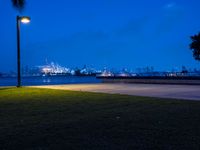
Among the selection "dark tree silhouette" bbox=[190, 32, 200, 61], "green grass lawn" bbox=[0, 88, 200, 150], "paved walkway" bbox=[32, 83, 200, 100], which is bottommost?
"green grass lawn" bbox=[0, 88, 200, 150]

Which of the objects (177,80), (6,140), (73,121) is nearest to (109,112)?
(73,121)

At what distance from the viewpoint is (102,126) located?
7.98 meters

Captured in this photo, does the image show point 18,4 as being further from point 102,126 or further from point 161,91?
point 102,126

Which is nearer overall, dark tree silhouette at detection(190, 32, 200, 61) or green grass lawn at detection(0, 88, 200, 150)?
green grass lawn at detection(0, 88, 200, 150)

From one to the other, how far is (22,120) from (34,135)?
188 cm

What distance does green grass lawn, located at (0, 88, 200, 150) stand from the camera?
6.45m

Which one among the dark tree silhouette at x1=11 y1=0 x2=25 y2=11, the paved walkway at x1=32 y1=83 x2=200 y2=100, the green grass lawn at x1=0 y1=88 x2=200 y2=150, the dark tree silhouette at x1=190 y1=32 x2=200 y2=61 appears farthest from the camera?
the dark tree silhouette at x1=190 y1=32 x2=200 y2=61

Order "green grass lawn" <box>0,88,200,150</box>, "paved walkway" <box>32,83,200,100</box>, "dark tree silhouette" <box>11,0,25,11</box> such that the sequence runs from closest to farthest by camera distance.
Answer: "green grass lawn" <box>0,88,200,150</box> → "paved walkway" <box>32,83,200,100</box> → "dark tree silhouette" <box>11,0,25,11</box>

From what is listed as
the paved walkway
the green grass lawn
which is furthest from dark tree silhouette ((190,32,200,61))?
the green grass lawn

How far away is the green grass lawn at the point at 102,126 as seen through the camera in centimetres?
645

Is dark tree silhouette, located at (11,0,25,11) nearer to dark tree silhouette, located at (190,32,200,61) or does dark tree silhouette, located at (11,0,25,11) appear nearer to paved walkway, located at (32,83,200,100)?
paved walkway, located at (32,83,200,100)

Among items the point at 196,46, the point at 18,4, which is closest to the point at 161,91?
the point at 18,4

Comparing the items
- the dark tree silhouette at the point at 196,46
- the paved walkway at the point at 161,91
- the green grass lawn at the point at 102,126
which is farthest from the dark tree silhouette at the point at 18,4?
the dark tree silhouette at the point at 196,46

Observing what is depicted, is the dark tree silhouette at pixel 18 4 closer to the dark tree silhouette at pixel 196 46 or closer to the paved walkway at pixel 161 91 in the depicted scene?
the paved walkway at pixel 161 91
